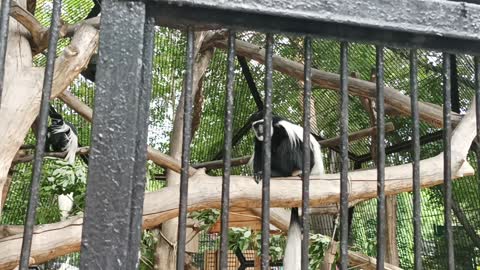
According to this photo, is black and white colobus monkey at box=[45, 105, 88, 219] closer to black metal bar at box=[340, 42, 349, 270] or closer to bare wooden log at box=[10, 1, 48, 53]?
bare wooden log at box=[10, 1, 48, 53]

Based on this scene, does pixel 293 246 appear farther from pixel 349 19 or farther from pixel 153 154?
pixel 349 19

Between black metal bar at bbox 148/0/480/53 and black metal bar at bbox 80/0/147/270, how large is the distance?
0.07m

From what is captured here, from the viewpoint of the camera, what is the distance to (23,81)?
2.21 m

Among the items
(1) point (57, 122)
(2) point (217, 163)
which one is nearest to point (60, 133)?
(1) point (57, 122)

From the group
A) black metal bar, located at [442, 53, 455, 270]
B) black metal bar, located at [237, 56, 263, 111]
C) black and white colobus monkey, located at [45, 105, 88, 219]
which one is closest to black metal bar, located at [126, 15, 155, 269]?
black metal bar, located at [442, 53, 455, 270]

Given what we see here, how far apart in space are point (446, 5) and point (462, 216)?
2996 millimetres

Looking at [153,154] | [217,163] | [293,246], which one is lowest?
[293,246]

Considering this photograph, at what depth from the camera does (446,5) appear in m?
0.89

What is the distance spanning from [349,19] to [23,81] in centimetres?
170

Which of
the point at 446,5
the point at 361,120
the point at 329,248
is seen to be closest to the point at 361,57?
the point at 361,120

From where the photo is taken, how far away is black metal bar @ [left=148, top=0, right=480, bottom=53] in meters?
0.81

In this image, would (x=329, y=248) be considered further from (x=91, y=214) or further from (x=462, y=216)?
(x=91, y=214)

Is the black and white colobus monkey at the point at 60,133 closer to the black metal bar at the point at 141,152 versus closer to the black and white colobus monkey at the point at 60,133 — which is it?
the black and white colobus monkey at the point at 60,133

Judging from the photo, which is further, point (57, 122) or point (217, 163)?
point (57, 122)
